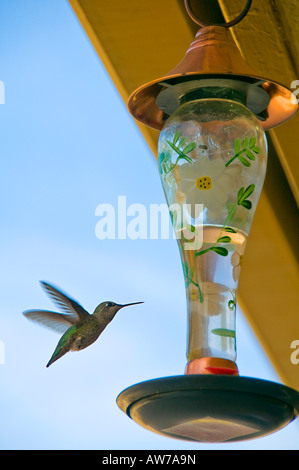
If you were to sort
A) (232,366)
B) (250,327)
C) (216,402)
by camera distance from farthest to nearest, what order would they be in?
1. (250,327)
2. (232,366)
3. (216,402)

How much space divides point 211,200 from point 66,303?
110cm

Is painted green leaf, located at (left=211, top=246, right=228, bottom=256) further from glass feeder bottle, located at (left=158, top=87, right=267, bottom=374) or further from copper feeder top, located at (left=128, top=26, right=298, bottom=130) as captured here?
copper feeder top, located at (left=128, top=26, right=298, bottom=130)

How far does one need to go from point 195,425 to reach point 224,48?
27.9 inches

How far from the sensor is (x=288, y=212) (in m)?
2.65

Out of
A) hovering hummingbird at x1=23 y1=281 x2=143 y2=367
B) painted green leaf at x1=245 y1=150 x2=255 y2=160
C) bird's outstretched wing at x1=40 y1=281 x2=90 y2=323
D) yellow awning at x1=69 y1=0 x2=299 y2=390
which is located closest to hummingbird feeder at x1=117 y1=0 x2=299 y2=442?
painted green leaf at x1=245 y1=150 x2=255 y2=160

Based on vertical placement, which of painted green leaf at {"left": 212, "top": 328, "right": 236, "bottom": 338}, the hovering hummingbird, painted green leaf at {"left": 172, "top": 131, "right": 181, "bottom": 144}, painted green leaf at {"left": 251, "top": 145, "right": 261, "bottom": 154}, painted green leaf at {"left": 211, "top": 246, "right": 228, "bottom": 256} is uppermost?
the hovering hummingbird

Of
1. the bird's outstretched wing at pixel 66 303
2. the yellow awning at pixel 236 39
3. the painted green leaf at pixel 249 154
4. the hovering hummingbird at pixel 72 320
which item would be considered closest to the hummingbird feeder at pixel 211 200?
the painted green leaf at pixel 249 154

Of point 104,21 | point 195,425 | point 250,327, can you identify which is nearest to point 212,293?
point 195,425

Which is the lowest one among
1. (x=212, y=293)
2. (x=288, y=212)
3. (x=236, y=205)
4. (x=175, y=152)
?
(x=212, y=293)

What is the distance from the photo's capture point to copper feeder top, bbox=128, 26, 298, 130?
5.42 ft

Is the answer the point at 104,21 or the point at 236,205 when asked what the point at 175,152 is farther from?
the point at 104,21

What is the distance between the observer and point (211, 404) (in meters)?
1.40

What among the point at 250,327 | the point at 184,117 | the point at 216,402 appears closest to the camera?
the point at 216,402

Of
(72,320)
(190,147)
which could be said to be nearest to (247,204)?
(190,147)
